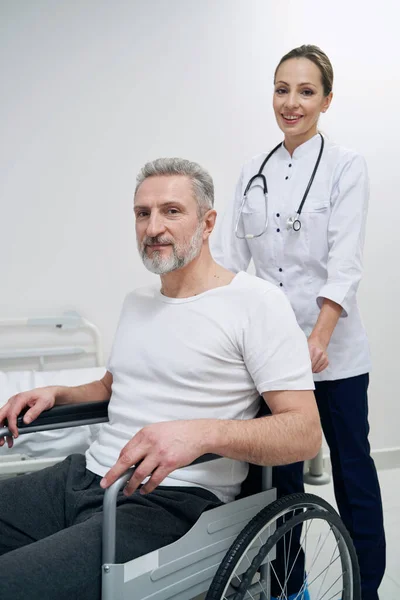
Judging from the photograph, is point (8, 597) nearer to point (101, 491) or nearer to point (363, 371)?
point (101, 491)

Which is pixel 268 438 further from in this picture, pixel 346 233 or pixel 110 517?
pixel 346 233

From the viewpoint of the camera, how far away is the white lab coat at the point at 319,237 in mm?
1659

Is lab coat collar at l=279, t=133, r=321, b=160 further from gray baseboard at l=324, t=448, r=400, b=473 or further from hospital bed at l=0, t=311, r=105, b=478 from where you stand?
gray baseboard at l=324, t=448, r=400, b=473

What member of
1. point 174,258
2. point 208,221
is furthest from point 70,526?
point 208,221

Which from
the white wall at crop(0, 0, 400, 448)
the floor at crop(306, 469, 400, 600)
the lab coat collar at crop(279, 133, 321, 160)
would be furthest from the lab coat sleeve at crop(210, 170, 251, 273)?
the floor at crop(306, 469, 400, 600)

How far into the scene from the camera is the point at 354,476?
5.65ft

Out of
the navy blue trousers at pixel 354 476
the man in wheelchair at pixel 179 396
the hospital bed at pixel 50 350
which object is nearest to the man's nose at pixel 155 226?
the man in wheelchair at pixel 179 396

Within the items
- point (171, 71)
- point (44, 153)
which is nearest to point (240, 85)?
point (171, 71)

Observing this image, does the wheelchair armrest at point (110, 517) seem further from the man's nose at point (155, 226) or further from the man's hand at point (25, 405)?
the man's nose at point (155, 226)

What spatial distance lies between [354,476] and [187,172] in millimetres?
918

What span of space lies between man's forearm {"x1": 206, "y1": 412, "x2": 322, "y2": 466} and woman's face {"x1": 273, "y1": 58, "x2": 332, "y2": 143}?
83 cm

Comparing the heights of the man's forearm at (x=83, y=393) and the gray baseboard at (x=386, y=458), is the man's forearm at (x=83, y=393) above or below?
above

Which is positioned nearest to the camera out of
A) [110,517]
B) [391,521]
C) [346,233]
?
[110,517]

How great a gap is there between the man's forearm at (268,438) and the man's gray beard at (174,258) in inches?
15.0
